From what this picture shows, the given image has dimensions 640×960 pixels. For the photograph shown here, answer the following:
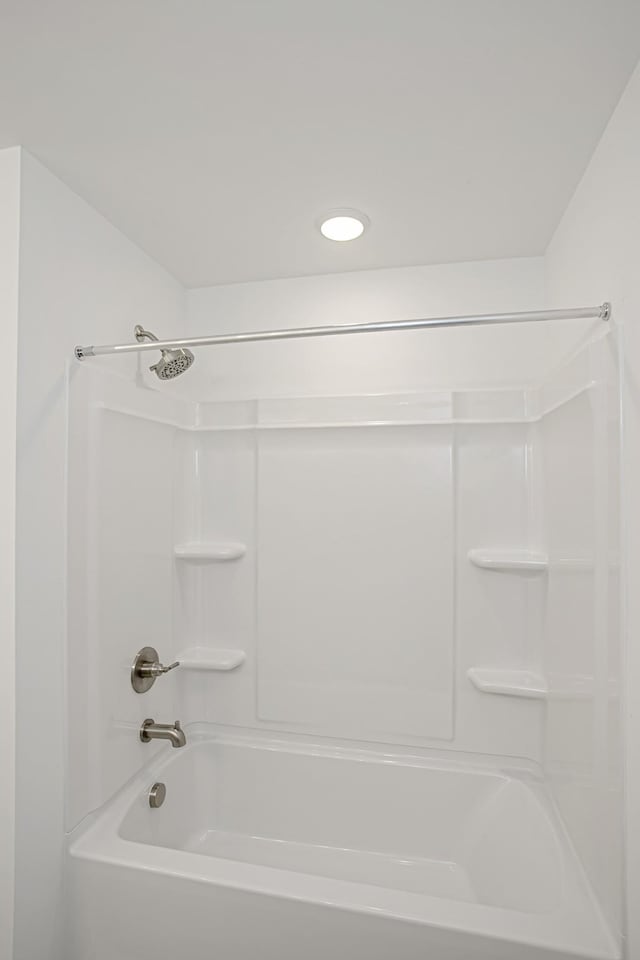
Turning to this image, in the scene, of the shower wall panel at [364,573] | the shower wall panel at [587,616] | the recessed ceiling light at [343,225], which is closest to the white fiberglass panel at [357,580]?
the shower wall panel at [364,573]

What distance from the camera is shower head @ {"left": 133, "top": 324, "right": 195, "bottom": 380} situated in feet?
6.05

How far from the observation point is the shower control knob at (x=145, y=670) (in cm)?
184

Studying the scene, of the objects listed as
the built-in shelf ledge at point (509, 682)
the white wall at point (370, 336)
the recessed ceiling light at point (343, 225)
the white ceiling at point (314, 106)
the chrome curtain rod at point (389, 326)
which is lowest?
the built-in shelf ledge at point (509, 682)

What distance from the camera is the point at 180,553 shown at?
7.04 feet

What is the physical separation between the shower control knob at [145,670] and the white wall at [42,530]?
346 mm

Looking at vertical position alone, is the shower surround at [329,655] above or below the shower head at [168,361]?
below

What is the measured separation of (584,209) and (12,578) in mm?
1780

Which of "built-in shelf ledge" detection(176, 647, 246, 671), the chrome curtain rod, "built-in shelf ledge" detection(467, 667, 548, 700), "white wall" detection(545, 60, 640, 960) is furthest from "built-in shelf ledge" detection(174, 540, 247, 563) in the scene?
"white wall" detection(545, 60, 640, 960)

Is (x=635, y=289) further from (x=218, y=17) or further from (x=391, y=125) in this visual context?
(x=218, y=17)

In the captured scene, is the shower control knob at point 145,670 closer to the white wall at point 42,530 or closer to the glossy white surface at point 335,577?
the glossy white surface at point 335,577

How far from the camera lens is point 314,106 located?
1.25 m

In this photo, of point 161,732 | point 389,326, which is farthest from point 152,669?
point 389,326

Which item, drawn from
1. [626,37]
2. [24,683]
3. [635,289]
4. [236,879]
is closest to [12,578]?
[24,683]

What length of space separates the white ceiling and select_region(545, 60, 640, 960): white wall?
0.09 m
